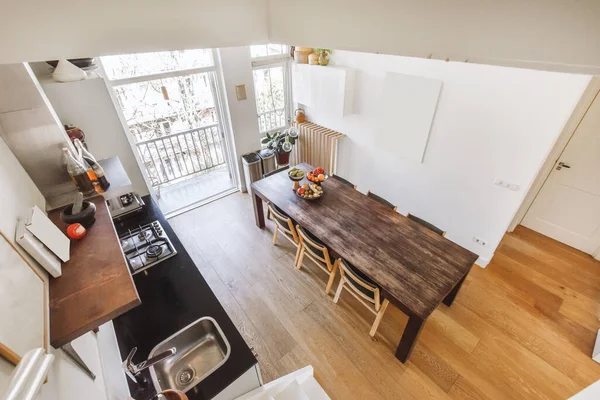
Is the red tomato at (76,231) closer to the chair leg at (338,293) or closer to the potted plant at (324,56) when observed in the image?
the chair leg at (338,293)

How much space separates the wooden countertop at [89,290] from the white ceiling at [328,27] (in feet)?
2.35

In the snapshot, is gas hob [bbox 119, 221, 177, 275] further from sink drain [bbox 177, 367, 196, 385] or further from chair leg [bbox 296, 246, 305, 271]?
chair leg [bbox 296, 246, 305, 271]

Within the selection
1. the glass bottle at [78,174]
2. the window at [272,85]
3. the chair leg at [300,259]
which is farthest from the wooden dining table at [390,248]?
the window at [272,85]

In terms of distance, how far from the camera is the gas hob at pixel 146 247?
1.95 metres

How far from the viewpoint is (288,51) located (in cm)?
402

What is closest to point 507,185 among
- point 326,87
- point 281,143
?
point 326,87

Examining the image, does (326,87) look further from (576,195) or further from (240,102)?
(576,195)

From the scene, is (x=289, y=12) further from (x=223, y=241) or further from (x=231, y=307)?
(x=223, y=241)

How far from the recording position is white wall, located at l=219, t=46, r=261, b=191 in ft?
10.8

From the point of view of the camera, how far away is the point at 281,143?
4.15 m

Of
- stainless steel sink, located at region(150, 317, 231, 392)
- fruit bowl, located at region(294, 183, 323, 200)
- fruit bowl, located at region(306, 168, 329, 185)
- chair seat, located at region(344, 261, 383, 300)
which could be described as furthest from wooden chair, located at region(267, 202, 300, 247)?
stainless steel sink, located at region(150, 317, 231, 392)

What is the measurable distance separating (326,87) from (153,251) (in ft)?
9.44

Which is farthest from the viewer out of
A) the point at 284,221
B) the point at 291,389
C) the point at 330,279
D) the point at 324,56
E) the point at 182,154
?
the point at 182,154

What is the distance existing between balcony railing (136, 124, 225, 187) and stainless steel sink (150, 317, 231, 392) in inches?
114
